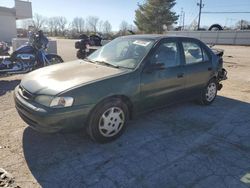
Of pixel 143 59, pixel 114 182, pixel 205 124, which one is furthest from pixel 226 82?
pixel 114 182

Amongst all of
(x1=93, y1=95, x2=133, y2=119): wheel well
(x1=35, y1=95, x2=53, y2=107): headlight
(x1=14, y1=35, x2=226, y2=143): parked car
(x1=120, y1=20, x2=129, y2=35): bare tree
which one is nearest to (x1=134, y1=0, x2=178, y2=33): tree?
(x1=120, y1=20, x2=129, y2=35): bare tree

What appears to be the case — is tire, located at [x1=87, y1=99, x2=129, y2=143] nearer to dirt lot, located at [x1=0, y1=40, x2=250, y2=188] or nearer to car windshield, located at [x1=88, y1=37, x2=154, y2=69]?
dirt lot, located at [x1=0, y1=40, x2=250, y2=188]

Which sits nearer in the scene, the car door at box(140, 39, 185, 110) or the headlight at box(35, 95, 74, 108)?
the headlight at box(35, 95, 74, 108)

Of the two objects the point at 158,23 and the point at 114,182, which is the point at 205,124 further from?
the point at 158,23

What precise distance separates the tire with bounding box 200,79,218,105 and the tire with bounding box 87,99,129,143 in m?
2.32

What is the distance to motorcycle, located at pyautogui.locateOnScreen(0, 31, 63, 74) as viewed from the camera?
744cm

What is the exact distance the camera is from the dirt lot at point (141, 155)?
9.16ft

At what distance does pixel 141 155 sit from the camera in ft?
10.9

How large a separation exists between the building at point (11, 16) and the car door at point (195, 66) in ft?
85.0

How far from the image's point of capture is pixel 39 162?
9.95 ft

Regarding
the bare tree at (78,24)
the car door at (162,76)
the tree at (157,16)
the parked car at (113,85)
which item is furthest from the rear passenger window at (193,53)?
the bare tree at (78,24)

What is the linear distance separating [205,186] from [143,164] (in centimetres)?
78

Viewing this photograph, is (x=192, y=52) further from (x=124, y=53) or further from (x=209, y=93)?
(x=124, y=53)

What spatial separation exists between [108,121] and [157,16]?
3956 cm
